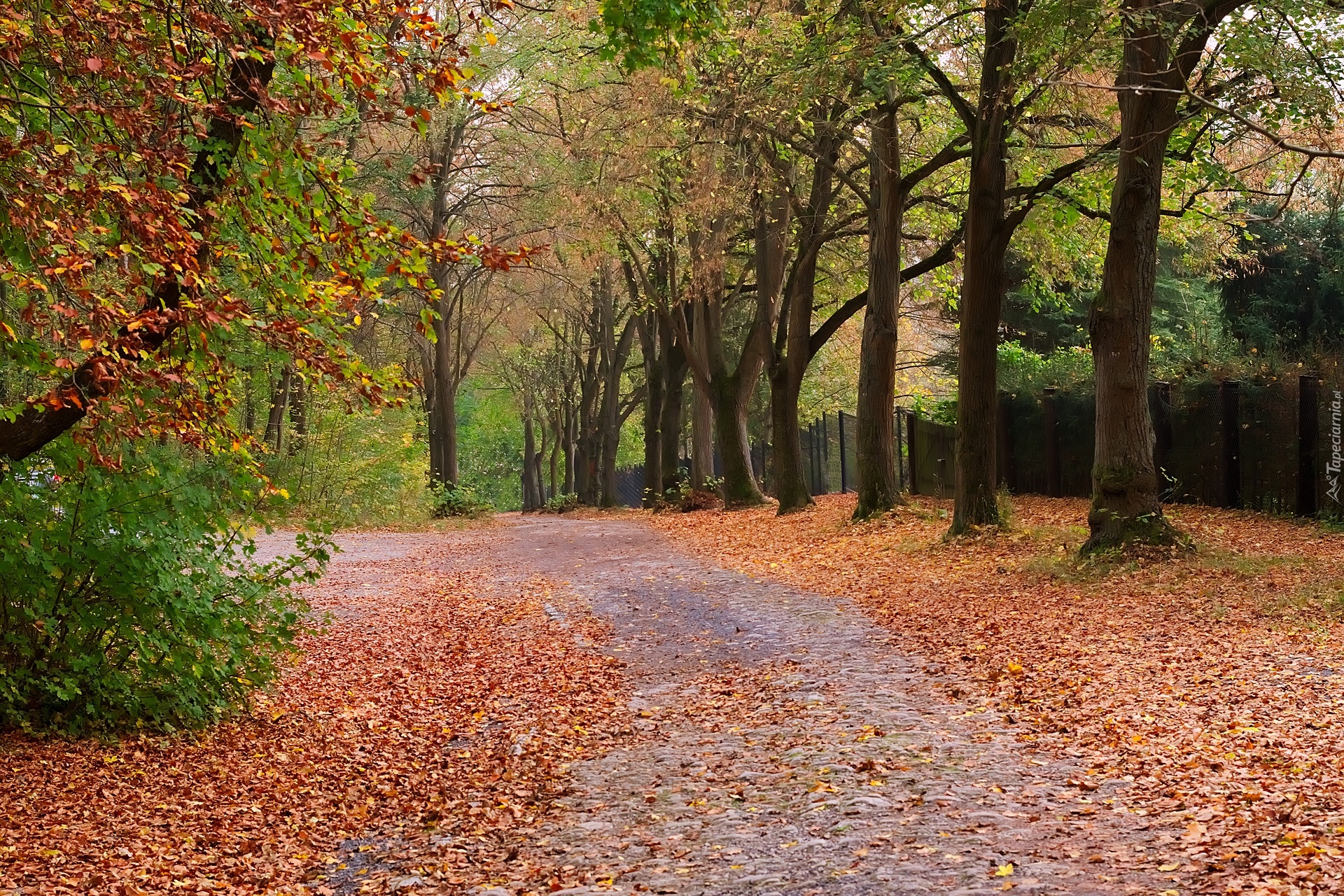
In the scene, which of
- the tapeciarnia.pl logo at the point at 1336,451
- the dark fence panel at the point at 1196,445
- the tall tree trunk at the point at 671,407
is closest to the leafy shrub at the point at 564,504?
the tall tree trunk at the point at 671,407

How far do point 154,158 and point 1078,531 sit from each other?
42.0 feet

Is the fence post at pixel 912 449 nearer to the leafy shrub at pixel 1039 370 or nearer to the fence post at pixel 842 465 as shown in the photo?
the leafy shrub at pixel 1039 370

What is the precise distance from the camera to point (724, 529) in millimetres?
22516

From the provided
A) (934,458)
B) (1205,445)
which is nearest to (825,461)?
(934,458)

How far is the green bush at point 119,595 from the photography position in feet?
22.3

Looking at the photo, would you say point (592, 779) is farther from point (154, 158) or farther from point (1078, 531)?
point (1078, 531)

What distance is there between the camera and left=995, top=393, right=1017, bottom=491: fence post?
965 inches

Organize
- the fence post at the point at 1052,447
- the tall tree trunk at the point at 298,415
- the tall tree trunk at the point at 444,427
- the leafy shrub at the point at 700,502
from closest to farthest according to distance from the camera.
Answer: the fence post at the point at 1052,447 < the tall tree trunk at the point at 298,415 < the leafy shrub at the point at 700,502 < the tall tree trunk at the point at 444,427

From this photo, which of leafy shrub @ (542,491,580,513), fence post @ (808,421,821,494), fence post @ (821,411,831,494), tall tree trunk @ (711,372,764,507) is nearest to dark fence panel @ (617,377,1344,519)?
tall tree trunk @ (711,372,764,507)

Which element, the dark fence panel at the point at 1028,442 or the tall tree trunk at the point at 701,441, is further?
the tall tree trunk at the point at 701,441

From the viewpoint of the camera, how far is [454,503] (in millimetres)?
33281

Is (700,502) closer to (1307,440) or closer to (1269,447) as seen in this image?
(1269,447)

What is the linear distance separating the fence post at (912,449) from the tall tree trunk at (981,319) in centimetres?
1153

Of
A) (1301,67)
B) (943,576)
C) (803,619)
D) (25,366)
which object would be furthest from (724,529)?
(25,366)
